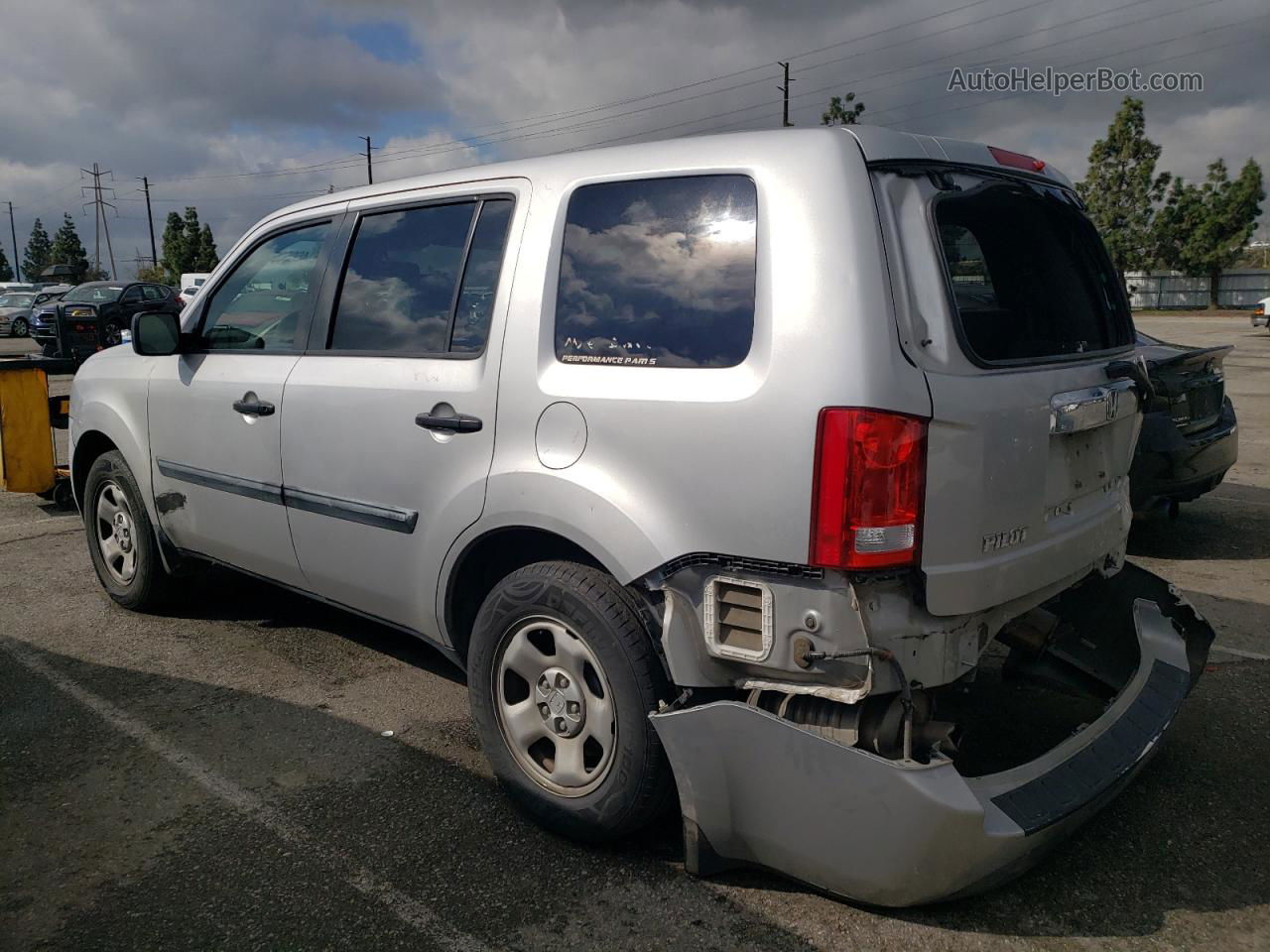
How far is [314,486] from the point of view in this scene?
373cm

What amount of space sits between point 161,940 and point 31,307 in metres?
37.4

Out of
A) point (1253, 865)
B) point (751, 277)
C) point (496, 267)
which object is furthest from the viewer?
point (496, 267)

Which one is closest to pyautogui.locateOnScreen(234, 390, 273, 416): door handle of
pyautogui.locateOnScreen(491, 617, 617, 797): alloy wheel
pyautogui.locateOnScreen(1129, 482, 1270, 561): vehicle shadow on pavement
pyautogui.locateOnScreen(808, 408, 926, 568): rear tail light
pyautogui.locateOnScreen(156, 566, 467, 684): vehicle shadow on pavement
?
pyautogui.locateOnScreen(156, 566, 467, 684): vehicle shadow on pavement

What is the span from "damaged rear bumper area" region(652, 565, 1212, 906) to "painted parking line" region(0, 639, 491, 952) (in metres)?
0.67

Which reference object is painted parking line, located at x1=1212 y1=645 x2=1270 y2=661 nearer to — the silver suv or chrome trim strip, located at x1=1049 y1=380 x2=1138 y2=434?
the silver suv

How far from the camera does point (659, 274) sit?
275 cm

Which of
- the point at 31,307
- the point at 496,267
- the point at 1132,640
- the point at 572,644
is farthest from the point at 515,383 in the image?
the point at 31,307

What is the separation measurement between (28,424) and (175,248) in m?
62.0

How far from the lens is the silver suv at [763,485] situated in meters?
2.39

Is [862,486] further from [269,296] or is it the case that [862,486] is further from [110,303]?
[110,303]

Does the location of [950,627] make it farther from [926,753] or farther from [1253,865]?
[1253,865]

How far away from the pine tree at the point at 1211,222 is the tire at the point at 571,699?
51420 mm

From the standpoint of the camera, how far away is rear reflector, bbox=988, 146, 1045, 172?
117 inches

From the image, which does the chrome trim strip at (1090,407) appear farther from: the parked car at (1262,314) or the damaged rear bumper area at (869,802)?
the parked car at (1262,314)
